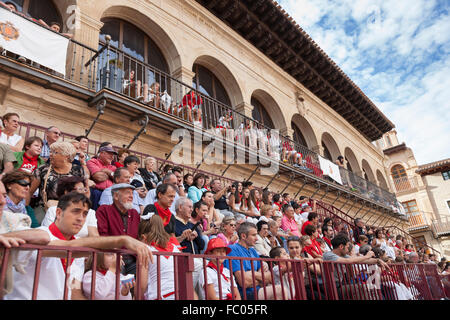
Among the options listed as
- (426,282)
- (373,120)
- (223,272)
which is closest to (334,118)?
(373,120)

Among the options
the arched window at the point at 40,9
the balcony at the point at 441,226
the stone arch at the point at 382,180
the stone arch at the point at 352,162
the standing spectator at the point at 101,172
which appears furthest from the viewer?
the balcony at the point at 441,226

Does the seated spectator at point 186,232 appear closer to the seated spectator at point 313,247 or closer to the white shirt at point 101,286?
the white shirt at point 101,286

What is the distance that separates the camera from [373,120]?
2378 cm

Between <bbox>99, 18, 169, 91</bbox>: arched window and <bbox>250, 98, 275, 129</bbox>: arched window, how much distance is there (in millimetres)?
5276

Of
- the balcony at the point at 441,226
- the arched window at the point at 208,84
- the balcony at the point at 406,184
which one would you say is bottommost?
the balcony at the point at 441,226

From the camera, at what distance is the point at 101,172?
4.83 meters

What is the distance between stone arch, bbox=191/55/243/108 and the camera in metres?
12.3

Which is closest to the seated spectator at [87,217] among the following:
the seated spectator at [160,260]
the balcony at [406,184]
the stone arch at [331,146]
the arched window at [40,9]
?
the seated spectator at [160,260]

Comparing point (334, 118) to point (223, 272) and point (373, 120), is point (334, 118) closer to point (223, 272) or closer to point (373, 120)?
point (373, 120)

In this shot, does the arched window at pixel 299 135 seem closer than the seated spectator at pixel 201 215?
No

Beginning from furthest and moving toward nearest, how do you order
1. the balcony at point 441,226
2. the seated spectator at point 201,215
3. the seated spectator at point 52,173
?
the balcony at point 441,226, the seated spectator at point 201,215, the seated spectator at point 52,173

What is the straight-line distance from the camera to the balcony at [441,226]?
91.0ft

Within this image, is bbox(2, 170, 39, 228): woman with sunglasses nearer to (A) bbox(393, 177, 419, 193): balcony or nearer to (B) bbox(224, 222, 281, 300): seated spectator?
(B) bbox(224, 222, 281, 300): seated spectator

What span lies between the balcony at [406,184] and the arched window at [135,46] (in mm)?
29977
